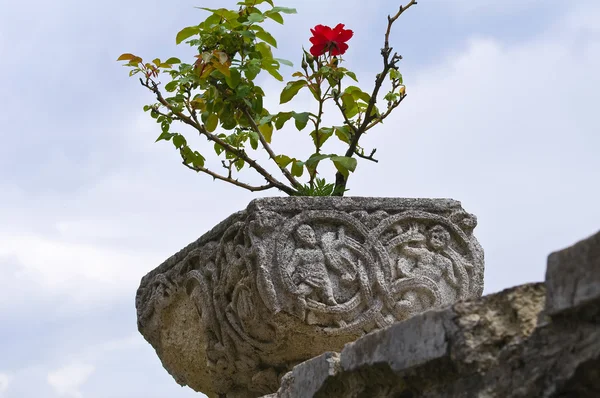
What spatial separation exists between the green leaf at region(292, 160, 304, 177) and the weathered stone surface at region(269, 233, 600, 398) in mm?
1546

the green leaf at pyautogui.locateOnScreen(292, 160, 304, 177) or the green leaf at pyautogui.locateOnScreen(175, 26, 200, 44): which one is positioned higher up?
the green leaf at pyautogui.locateOnScreen(175, 26, 200, 44)

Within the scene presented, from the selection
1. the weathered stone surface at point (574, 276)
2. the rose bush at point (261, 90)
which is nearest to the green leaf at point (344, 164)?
the rose bush at point (261, 90)

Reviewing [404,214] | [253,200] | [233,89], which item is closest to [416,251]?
[404,214]

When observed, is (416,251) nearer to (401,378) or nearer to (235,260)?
(235,260)

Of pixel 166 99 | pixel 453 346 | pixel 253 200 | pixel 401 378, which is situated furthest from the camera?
pixel 166 99

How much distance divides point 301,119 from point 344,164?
276 mm

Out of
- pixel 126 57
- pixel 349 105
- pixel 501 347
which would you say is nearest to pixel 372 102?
pixel 349 105

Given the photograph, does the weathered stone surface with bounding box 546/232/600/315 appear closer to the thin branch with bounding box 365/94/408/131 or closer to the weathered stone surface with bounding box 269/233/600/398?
the weathered stone surface with bounding box 269/233/600/398

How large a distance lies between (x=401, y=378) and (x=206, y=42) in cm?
200

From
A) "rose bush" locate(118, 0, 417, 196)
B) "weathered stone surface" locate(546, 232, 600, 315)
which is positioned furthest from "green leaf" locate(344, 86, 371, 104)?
"weathered stone surface" locate(546, 232, 600, 315)

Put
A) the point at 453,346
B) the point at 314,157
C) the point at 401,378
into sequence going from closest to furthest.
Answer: the point at 453,346 < the point at 401,378 < the point at 314,157

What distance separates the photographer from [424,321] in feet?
6.53

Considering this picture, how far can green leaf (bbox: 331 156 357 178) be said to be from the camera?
12.0 ft

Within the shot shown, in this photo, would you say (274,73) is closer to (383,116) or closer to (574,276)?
(383,116)
